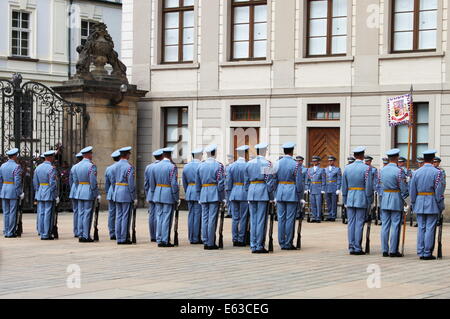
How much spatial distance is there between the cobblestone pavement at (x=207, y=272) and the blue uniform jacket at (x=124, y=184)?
902mm

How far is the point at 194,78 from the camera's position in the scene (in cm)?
2964

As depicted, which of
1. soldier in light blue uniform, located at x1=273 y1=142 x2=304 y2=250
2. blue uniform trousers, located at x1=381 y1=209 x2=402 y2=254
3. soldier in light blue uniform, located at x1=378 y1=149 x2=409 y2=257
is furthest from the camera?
soldier in light blue uniform, located at x1=273 y1=142 x2=304 y2=250

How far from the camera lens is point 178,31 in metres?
30.1

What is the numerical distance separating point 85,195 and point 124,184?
869 mm

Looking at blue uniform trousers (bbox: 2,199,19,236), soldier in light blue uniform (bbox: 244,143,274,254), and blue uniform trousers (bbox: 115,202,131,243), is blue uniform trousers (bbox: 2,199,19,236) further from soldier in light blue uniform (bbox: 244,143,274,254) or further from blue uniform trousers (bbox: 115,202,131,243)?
soldier in light blue uniform (bbox: 244,143,274,254)

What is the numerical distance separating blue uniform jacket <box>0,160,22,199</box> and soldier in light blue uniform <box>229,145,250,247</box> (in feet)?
15.0

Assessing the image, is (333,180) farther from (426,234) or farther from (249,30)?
(426,234)

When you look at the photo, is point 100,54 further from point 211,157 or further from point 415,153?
point 211,157

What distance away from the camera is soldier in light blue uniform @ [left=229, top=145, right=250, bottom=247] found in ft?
57.9

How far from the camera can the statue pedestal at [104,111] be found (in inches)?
1110

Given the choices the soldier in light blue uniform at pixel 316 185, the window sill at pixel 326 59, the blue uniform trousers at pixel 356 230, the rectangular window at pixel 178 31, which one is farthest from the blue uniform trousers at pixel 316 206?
the blue uniform trousers at pixel 356 230

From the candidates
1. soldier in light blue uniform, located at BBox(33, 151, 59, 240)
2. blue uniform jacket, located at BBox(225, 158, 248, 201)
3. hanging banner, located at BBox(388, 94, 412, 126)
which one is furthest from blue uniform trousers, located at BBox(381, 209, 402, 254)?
soldier in light blue uniform, located at BBox(33, 151, 59, 240)

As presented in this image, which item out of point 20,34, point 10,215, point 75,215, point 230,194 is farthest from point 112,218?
point 20,34
